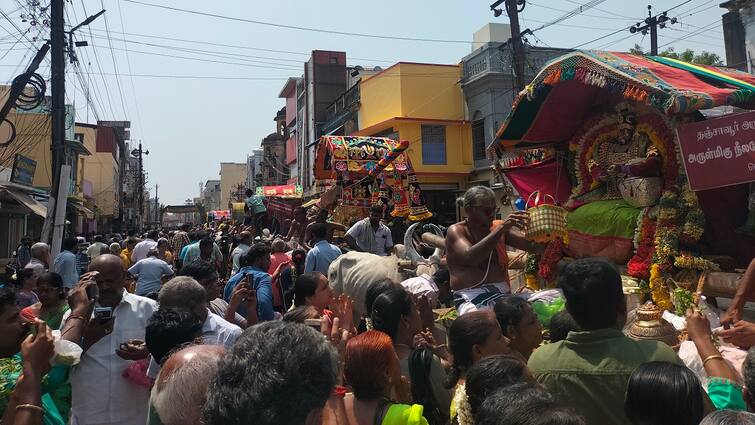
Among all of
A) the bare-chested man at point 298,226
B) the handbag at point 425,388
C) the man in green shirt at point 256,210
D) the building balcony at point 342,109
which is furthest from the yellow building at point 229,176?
the handbag at point 425,388

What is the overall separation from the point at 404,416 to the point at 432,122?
73.1ft

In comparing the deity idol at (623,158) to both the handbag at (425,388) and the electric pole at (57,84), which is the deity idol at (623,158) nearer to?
the handbag at (425,388)

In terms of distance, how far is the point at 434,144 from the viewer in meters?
24.2

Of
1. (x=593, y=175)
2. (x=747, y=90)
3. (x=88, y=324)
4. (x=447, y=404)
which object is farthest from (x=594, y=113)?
(x=88, y=324)

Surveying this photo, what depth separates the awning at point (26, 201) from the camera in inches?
624

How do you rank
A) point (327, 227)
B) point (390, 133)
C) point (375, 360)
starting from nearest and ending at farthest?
point (375, 360)
point (327, 227)
point (390, 133)

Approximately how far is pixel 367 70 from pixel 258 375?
3497cm

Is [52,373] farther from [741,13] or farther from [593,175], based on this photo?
[741,13]

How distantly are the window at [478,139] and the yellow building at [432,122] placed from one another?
203mm

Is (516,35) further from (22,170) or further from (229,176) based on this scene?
(229,176)

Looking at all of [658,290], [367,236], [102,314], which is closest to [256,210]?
[367,236]

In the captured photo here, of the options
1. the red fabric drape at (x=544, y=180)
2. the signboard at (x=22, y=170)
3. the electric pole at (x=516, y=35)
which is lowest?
the red fabric drape at (x=544, y=180)

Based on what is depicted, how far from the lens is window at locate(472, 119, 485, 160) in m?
23.7

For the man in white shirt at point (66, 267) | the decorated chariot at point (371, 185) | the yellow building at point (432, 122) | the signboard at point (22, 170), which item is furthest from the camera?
the yellow building at point (432, 122)
